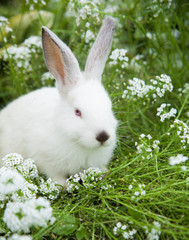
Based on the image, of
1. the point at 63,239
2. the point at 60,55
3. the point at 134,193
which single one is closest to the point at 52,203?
the point at 63,239

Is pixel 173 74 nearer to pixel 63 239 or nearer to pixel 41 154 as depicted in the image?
pixel 41 154

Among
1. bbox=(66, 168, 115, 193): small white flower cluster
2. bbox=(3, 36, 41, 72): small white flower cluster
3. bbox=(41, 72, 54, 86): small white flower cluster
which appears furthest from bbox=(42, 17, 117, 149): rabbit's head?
bbox=(41, 72, 54, 86): small white flower cluster


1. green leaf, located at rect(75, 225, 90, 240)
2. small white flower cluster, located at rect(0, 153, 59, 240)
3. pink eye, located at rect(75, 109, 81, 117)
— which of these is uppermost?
pink eye, located at rect(75, 109, 81, 117)

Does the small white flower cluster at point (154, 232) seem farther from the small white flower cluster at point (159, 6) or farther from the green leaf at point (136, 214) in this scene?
the small white flower cluster at point (159, 6)

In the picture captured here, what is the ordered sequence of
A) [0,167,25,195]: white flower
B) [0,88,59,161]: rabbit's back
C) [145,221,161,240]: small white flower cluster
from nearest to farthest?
[0,167,25,195]: white flower → [145,221,161,240]: small white flower cluster → [0,88,59,161]: rabbit's back

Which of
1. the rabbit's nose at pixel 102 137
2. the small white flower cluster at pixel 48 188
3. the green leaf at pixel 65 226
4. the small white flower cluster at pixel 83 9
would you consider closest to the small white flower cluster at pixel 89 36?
the small white flower cluster at pixel 83 9

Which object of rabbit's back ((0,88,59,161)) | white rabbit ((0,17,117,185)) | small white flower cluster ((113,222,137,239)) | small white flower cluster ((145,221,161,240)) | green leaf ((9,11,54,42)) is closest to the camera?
small white flower cluster ((145,221,161,240))

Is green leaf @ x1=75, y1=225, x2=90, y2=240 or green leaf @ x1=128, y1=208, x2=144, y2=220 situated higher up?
green leaf @ x1=128, y1=208, x2=144, y2=220

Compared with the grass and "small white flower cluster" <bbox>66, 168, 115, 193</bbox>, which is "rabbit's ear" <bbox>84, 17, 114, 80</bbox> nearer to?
the grass
